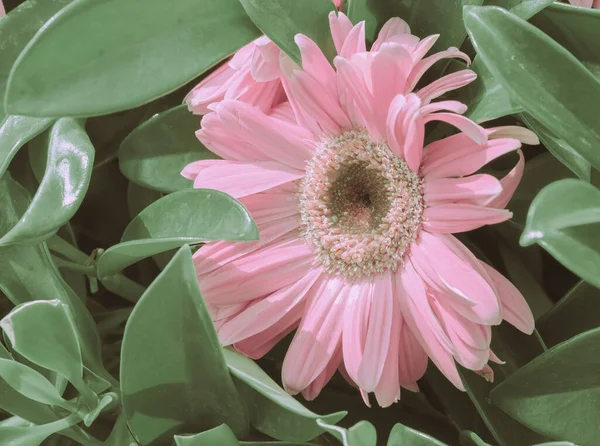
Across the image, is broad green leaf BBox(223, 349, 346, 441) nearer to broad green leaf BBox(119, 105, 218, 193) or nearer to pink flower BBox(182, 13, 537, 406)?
pink flower BBox(182, 13, 537, 406)

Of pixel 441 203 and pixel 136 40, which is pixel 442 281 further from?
pixel 136 40

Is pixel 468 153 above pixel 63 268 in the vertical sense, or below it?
above

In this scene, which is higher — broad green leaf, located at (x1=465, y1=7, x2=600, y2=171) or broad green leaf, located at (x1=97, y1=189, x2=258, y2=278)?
broad green leaf, located at (x1=465, y1=7, x2=600, y2=171)

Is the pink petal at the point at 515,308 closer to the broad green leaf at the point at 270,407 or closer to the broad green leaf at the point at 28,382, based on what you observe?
the broad green leaf at the point at 270,407

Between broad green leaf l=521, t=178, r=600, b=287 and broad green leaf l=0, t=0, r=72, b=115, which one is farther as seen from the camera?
broad green leaf l=0, t=0, r=72, b=115

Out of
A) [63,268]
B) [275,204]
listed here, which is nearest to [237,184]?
[275,204]

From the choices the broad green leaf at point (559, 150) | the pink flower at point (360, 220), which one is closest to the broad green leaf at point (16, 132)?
the pink flower at point (360, 220)

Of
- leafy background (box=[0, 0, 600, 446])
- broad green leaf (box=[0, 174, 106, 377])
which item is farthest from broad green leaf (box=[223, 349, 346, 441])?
broad green leaf (box=[0, 174, 106, 377])

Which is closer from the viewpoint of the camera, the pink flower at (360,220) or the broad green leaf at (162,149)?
the pink flower at (360,220)
